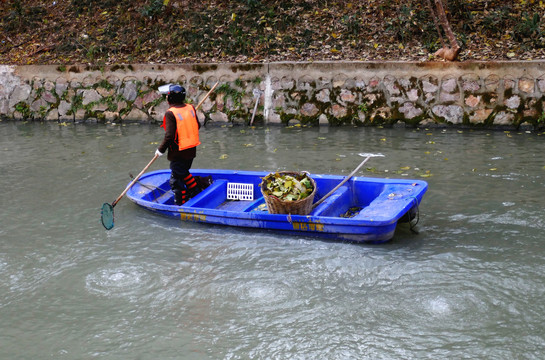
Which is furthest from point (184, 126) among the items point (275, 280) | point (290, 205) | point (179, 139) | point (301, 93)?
point (301, 93)

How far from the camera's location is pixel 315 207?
723 centimetres

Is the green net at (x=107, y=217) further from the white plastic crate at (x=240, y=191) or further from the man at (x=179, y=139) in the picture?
the white plastic crate at (x=240, y=191)

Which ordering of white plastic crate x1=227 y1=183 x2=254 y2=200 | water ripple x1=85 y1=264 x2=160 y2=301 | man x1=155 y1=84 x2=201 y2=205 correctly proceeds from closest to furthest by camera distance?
water ripple x1=85 y1=264 x2=160 y2=301 → man x1=155 y1=84 x2=201 y2=205 → white plastic crate x1=227 y1=183 x2=254 y2=200

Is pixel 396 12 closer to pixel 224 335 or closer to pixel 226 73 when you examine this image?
pixel 226 73

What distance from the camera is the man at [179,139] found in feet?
25.3

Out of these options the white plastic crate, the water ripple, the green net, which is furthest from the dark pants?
the water ripple

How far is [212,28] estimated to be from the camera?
15.4 meters

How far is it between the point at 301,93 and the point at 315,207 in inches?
269

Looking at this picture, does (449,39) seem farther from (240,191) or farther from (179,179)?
(179,179)

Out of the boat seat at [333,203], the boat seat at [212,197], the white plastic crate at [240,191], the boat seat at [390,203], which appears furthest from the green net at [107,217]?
the boat seat at [390,203]

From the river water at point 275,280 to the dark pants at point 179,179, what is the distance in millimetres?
406

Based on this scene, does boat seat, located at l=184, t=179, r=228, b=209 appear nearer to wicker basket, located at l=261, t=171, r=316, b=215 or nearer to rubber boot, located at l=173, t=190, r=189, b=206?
rubber boot, located at l=173, t=190, r=189, b=206

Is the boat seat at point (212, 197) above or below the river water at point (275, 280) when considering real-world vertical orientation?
above

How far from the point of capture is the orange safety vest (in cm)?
775
